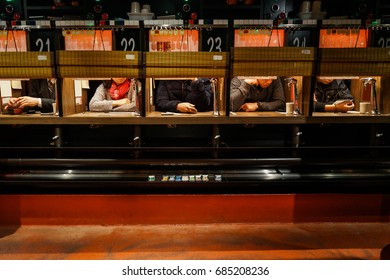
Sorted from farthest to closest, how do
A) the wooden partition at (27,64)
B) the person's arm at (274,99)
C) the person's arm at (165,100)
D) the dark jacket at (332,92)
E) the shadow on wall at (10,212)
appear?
the dark jacket at (332,92), the person's arm at (274,99), the person's arm at (165,100), the shadow on wall at (10,212), the wooden partition at (27,64)

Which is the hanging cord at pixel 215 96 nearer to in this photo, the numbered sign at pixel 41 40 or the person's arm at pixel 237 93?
the person's arm at pixel 237 93

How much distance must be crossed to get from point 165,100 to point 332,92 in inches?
77.3

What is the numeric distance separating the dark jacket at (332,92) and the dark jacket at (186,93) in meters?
1.28

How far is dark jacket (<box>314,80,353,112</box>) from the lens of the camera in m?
3.67

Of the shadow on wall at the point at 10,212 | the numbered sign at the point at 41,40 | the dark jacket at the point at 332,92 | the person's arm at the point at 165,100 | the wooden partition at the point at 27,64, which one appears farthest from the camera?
the numbered sign at the point at 41,40

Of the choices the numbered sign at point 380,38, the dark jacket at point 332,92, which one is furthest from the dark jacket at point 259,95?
the numbered sign at point 380,38

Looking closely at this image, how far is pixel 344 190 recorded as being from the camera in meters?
3.24

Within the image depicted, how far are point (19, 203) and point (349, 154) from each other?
351 centimetres

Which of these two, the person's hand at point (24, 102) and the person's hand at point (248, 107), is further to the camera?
the person's hand at point (248, 107)

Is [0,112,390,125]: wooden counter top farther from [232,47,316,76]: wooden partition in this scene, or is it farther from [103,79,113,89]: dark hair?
[103,79,113,89]: dark hair

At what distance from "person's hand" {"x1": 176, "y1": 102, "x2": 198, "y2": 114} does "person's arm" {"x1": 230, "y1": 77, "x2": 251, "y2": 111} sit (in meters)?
0.45

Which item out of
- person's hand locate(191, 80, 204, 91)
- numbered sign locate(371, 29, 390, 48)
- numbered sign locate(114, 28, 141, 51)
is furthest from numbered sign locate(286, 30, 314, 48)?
numbered sign locate(114, 28, 141, 51)

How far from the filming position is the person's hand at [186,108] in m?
3.28
